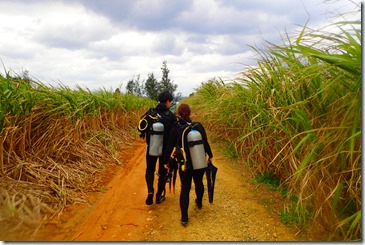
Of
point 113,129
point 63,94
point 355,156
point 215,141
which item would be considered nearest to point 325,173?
point 355,156

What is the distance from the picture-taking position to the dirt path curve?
3.18m

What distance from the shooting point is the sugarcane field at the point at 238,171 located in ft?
8.02

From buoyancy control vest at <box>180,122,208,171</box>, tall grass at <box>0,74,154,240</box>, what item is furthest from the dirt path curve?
buoyancy control vest at <box>180,122,208,171</box>

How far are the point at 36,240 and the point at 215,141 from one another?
5.32 metres

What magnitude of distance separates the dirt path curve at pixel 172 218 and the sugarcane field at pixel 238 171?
0.01 m

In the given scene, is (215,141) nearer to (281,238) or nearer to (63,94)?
(63,94)

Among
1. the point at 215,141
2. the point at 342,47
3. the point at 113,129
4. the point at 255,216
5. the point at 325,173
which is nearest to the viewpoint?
the point at 342,47

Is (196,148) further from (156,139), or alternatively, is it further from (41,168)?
(41,168)

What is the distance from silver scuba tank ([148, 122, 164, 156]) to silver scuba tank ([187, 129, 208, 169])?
0.67 meters

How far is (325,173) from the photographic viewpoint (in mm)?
2561

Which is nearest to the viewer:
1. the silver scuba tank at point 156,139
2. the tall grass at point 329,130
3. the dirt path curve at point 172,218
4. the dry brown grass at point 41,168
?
the tall grass at point 329,130

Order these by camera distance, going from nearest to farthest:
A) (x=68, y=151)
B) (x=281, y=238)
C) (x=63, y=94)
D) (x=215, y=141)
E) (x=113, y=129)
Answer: (x=281, y=238) < (x=68, y=151) < (x=63, y=94) < (x=215, y=141) < (x=113, y=129)

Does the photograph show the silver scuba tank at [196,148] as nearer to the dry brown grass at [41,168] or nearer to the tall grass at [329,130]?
the tall grass at [329,130]

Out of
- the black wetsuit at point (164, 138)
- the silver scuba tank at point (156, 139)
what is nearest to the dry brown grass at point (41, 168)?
the black wetsuit at point (164, 138)
